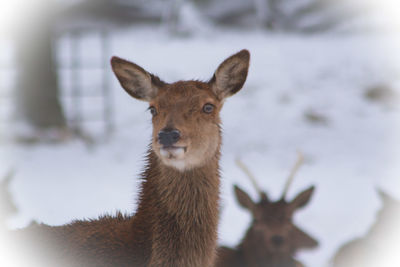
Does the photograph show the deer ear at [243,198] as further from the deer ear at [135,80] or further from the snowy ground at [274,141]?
the deer ear at [135,80]

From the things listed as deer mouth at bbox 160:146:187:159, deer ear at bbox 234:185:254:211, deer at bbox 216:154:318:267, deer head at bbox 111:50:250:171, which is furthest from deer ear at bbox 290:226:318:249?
deer mouth at bbox 160:146:187:159

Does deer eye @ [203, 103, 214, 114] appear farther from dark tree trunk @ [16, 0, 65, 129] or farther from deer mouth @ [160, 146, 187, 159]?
dark tree trunk @ [16, 0, 65, 129]

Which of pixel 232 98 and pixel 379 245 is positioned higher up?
pixel 232 98

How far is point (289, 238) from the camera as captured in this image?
557 cm

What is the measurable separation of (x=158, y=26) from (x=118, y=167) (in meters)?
6.32

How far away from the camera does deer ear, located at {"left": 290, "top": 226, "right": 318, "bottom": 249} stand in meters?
5.60

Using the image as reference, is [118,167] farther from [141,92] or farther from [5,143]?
[141,92]

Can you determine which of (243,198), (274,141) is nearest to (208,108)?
(243,198)

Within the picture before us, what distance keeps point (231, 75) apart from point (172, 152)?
2.75ft

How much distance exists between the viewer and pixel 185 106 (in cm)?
345

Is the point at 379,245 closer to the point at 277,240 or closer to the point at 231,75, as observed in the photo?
the point at 277,240

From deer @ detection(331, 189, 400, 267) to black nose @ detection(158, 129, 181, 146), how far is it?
3.55m

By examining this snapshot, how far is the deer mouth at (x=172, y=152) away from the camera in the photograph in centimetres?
313

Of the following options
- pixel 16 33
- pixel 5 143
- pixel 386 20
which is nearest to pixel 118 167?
pixel 5 143
